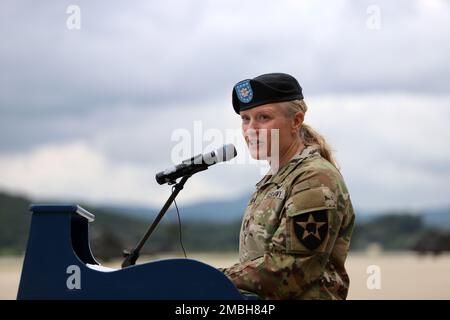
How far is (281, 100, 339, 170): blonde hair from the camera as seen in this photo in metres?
4.74

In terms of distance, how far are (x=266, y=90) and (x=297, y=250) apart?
0.95m

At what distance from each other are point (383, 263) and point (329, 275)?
2748 cm

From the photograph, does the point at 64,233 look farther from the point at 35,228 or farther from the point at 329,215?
the point at 329,215

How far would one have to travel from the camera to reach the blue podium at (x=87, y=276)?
3.90 meters

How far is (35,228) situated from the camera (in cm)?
416

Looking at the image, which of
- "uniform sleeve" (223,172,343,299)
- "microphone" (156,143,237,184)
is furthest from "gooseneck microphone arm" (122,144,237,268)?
"uniform sleeve" (223,172,343,299)

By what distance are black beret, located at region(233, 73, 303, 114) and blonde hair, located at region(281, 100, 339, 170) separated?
1.5 inches

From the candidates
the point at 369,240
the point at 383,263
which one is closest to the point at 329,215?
the point at 383,263

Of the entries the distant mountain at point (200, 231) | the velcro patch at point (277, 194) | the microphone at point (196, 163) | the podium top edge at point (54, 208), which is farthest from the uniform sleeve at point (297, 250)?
the distant mountain at point (200, 231)

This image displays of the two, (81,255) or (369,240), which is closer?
(81,255)

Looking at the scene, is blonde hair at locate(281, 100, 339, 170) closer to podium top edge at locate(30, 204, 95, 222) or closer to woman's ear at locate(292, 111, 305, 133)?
woman's ear at locate(292, 111, 305, 133)

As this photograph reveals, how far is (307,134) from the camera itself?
507 centimetres

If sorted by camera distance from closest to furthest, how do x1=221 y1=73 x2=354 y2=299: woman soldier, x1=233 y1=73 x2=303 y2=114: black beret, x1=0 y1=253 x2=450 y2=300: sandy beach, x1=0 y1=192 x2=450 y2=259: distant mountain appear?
x1=221 y1=73 x2=354 y2=299: woman soldier
x1=233 y1=73 x2=303 y2=114: black beret
x1=0 y1=253 x2=450 y2=300: sandy beach
x1=0 y1=192 x2=450 y2=259: distant mountain
